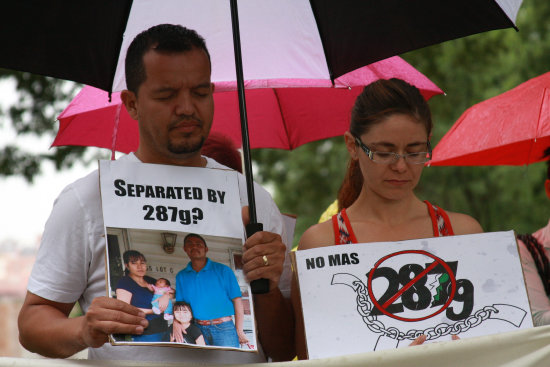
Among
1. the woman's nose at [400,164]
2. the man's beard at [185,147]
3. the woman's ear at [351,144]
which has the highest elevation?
the woman's ear at [351,144]

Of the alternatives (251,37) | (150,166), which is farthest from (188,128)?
(251,37)

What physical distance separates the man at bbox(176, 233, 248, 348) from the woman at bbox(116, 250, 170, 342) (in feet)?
0.30

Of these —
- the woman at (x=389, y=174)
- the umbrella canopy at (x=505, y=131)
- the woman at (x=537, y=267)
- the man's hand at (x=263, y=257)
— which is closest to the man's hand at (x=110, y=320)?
the man's hand at (x=263, y=257)

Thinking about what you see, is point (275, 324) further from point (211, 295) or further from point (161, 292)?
point (161, 292)

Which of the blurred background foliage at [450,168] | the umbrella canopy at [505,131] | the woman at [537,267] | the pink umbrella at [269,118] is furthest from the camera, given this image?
the blurred background foliage at [450,168]

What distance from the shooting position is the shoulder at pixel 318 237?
2.92m

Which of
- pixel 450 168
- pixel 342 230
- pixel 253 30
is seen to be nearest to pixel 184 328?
pixel 342 230

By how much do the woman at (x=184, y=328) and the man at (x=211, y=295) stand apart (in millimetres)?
16

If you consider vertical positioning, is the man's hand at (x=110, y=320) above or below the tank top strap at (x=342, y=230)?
below

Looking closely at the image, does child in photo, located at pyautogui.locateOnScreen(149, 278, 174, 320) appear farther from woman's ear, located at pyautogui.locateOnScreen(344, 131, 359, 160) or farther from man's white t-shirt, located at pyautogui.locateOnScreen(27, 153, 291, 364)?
woman's ear, located at pyautogui.locateOnScreen(344, 131, 359, 160)

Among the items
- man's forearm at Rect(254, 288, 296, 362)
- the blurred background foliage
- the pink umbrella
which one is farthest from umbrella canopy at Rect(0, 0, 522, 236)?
the blurred background foliage

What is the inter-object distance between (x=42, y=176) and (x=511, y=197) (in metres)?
7.73

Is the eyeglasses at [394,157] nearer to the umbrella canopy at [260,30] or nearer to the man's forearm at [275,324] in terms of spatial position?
the umbrella canopy at [260,30]

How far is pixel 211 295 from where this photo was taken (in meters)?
2.43
